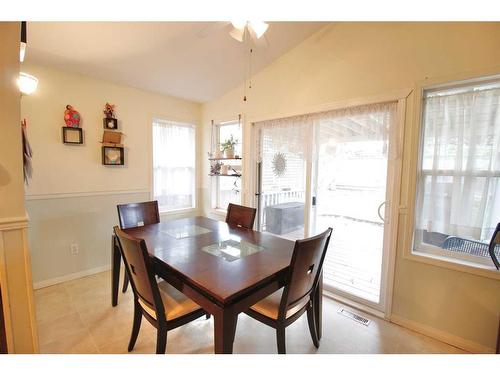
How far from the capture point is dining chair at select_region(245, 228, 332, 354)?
1267 millimetres

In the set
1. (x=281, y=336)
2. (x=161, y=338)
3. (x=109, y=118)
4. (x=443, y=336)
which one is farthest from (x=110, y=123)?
(x=443, y=336)

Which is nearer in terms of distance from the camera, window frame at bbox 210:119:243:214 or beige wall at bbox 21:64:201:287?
beige wall at bbox 21:64:201:287

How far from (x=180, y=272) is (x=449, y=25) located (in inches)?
98.9

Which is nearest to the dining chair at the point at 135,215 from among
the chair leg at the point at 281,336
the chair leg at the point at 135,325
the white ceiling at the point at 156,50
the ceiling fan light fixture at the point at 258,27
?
the chair leg at the point at 135,325

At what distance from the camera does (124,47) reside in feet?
7.12

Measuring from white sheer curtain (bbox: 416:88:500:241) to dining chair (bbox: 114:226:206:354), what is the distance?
1982mm

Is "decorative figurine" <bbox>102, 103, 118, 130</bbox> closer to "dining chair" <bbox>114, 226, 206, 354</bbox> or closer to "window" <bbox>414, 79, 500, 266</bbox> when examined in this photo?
"dining chair" <bbox>114, 226, 206, 354</bbox>

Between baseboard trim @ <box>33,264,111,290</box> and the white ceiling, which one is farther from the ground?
the white ceiling

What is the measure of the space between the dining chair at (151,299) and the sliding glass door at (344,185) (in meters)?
1.61

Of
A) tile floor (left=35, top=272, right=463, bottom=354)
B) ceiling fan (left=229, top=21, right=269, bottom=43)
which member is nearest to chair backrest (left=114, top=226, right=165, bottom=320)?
tile floor (left=35, top=272, right=463, bottom=354)

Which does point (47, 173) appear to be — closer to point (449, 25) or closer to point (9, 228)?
point (9, 228)

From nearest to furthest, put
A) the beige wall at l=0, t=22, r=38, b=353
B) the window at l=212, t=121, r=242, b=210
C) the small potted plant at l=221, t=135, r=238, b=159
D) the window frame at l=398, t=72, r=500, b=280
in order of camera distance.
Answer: the beige wall at l=0, t=22, r=38, b=353
the window frame at l=398, t=72, r=500, b=280
the small potted plant at l=221, t=135, r=238, b=159
the window at l=212, t=121, r=242, b=210
